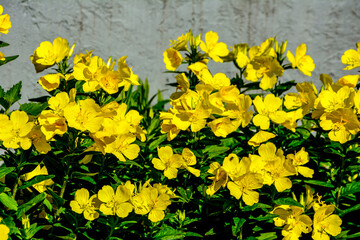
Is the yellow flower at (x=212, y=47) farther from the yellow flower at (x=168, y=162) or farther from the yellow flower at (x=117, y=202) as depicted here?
the yellow flower at (x=117, y=202)

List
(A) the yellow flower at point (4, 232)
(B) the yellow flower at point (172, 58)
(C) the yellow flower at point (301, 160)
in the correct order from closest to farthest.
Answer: (A) the yellow flower at point (4, 232), (C) the yellow flower at point (301, 160), (B) the yellow flower at point (172, 58)

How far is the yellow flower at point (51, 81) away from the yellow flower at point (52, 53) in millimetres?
97

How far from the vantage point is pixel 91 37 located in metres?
4.34

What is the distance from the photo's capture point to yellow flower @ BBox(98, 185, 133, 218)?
6.54 feet

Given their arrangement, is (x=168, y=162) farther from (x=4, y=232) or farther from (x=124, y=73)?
(x=4, y=232)

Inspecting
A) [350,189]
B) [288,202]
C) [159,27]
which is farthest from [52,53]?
[159,27]

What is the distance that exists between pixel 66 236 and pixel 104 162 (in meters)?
0.36

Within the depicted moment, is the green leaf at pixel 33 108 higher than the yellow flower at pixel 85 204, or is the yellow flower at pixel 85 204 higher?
the green leaf at pixel 33 108

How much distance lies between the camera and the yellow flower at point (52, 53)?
7.09 ft

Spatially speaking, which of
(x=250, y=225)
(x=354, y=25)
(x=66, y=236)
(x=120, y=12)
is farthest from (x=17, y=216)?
(x=354, y=25)

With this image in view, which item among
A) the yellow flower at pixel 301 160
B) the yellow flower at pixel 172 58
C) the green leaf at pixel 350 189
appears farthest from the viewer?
the yellow flower at pixel 172 58

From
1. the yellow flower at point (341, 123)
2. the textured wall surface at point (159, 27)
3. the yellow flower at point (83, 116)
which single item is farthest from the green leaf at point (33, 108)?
the textured wall surface at point (159, 27)

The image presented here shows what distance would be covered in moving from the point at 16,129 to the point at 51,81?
0.80 feet

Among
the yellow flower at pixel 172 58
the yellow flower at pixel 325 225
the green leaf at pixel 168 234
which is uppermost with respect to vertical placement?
the yellow flower at pixel 172 58
